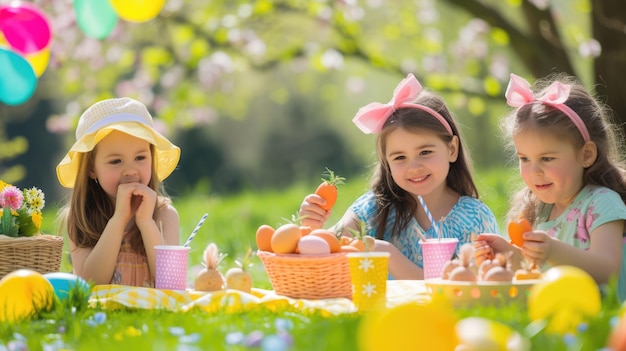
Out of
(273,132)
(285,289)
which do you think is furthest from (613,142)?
(273,132)

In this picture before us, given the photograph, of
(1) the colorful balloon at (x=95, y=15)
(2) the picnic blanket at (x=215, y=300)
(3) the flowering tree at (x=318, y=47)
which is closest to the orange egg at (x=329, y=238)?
(2) the picnic blanket at (x=215, y=300)

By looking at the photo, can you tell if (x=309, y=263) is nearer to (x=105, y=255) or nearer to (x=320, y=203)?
(x=320, y=203)

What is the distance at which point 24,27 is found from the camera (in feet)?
12.9

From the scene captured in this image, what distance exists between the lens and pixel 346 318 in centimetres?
223

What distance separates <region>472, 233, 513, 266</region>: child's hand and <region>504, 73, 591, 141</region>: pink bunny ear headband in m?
0.64

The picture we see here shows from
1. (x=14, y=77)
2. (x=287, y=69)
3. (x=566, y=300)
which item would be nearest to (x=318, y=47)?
(x=14, y=77)

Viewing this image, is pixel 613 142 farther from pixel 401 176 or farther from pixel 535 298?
pixel 535 298

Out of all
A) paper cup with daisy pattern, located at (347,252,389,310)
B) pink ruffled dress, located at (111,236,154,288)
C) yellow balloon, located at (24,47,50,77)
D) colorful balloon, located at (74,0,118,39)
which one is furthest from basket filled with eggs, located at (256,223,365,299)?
yellow balloon, located at (24,47,50,77)

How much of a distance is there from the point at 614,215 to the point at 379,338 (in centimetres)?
166

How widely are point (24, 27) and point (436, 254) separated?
230 cm

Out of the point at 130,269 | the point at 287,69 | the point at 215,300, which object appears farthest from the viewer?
the point at 287,69

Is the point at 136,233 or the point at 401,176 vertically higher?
the point at 401,176

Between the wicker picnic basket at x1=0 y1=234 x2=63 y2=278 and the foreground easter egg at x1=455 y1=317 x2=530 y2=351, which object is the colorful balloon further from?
the foreground easter egg at x1=455 y1=317 x2=530 y2=351

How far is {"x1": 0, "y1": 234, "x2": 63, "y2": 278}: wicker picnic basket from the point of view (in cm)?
307
